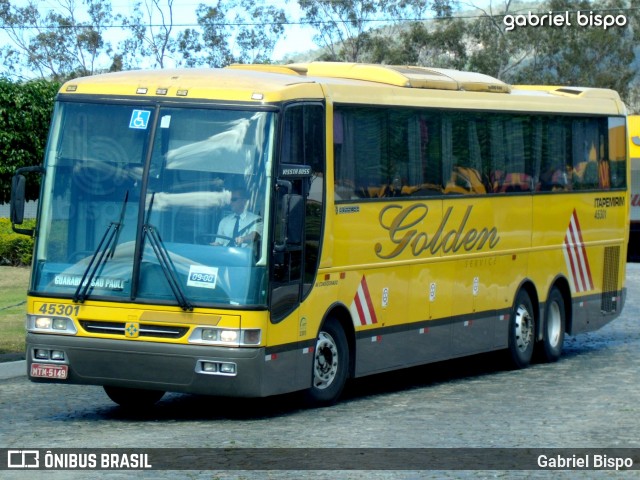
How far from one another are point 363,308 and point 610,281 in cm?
685

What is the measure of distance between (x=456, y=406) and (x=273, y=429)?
2344mm

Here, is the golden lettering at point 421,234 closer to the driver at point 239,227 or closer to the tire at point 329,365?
the tire at point 329,365

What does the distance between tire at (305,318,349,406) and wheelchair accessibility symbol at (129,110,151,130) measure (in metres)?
2.50

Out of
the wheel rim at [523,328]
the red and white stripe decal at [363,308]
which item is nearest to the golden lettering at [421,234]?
the red and white stripe decal at [363,308]

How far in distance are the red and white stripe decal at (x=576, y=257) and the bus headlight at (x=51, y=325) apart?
8.08 m

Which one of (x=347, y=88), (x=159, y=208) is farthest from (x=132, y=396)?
(x=347, y=88)

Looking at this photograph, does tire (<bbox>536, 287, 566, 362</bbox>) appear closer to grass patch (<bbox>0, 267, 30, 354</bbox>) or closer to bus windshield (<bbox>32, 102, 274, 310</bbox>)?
grass patch (<bbox>0, 267, 30, 354</bbox>)

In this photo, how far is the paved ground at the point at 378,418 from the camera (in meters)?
10.5

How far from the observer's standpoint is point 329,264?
12.9m

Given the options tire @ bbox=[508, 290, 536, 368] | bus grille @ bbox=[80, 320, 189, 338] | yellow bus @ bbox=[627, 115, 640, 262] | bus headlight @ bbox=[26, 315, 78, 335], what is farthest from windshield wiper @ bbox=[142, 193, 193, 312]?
yellow bus @ bbox=[627, 115, 640, 262]

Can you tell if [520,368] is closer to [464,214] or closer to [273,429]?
[464,214]

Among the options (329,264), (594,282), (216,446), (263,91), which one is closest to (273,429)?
(216,446)

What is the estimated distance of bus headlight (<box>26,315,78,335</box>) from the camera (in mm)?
11984

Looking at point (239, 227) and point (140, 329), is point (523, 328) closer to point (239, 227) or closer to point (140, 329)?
point (239, 227)
